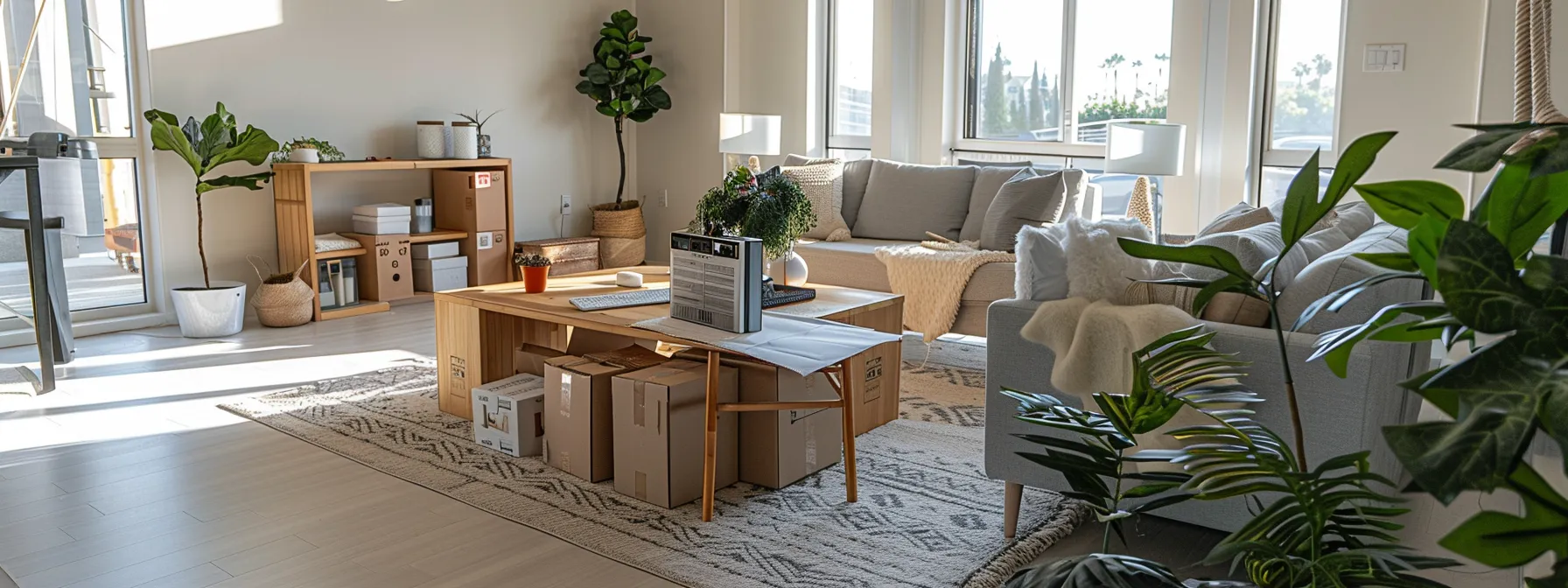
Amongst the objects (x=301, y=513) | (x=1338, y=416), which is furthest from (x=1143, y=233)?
(x=301, y=513)

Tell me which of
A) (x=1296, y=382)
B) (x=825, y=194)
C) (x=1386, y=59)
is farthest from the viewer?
(x=825, y=194)

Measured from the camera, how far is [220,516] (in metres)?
2.97

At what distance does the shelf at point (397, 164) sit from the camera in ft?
18.9

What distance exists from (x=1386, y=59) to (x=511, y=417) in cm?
410

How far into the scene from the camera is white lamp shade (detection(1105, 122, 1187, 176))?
4816 millimetres

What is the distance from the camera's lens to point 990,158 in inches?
260

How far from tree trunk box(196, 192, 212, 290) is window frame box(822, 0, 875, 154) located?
3586 millimetres

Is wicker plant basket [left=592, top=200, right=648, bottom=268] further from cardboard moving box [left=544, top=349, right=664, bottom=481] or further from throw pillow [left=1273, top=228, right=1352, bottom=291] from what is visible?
throw pillow [left=1273, top=228, right=1352, bottom=291]

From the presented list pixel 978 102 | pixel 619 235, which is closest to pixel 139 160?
pixel 619 235

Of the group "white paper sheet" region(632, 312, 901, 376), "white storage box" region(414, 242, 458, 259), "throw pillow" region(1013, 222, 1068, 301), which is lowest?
"white storage box" region(414, 242, 458, 259)

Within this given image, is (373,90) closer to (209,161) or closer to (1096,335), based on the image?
(209,161)

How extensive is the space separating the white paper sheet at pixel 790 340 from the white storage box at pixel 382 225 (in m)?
3.33

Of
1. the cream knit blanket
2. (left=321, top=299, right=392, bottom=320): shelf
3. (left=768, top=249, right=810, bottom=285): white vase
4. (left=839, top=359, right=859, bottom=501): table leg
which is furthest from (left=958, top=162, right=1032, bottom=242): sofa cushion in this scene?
(left=321, top=299, right=392, bottom=320): shelf

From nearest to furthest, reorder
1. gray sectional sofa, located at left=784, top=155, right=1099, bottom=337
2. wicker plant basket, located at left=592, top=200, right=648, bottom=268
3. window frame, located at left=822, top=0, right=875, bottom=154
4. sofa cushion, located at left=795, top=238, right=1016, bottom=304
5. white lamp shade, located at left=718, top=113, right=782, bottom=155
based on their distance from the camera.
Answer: sofa cushion, located at left=795, top=238, right=1016, bottom=304, gray sectional sofa, located at left=784, top=155, right=1099, bottom=337, white lamp shade, located at left=718, top=113, right=782, bottom=155, window frame, located at left=822, top=0, right=875, bottom=154, wicker plant basket, located at left=592, top=200, right=648, bottom=268
